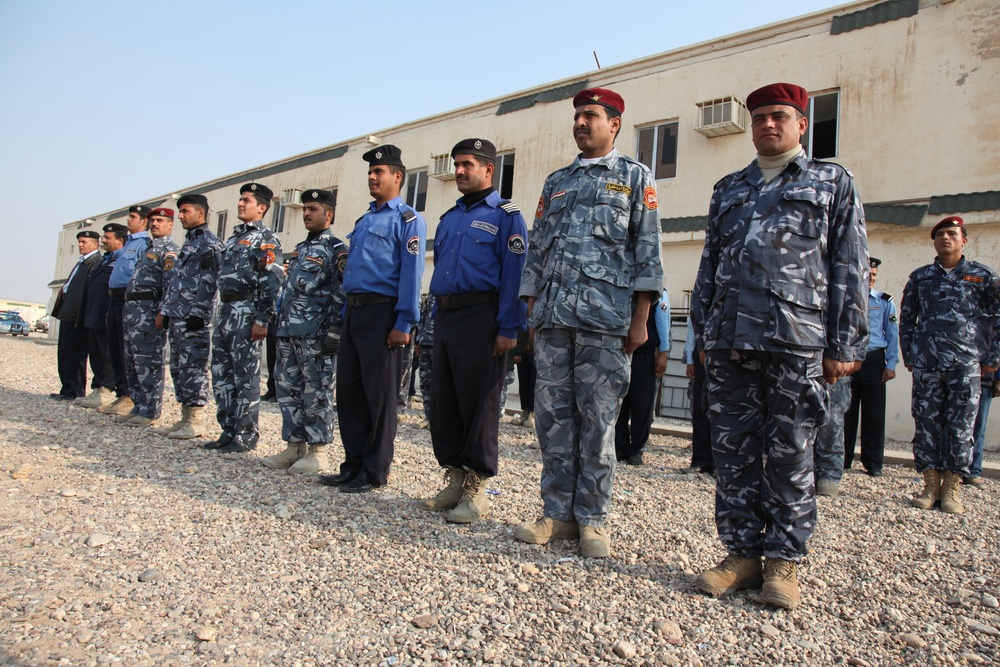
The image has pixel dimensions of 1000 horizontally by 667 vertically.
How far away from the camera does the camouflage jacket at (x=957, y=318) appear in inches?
195

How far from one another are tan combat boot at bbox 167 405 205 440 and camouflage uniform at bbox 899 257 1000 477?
6.04 m

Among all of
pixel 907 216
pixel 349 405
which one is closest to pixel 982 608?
pixel 349 405

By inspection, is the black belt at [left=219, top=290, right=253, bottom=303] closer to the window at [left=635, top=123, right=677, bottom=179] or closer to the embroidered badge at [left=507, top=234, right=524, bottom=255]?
the embroidered badge at [left=507, top=234, right=524, bottom=255]

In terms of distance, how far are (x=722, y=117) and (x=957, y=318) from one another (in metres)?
7.64

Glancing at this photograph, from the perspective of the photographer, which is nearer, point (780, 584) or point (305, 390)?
point (780, 584)

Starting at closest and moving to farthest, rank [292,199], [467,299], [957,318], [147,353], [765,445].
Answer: [765,445] < [467,299] < [957,318] < [147,353] < [292,199]

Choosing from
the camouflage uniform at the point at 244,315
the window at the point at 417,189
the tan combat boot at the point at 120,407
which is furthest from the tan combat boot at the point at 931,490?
the window at the point at 417,189

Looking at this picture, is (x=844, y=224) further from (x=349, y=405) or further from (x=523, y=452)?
(x=523, y=452)

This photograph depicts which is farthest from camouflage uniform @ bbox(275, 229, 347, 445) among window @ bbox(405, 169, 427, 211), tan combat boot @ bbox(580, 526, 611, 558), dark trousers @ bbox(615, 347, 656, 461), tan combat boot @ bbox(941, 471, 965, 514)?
window @ bbox(405, 169, 427, 211)

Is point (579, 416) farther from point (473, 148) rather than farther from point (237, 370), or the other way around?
point (237, 370)

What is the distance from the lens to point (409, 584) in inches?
103

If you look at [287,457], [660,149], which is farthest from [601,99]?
[660,149]

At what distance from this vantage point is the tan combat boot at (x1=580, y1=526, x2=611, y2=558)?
3.00 m

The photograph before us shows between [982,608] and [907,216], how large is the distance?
886 centimetres
